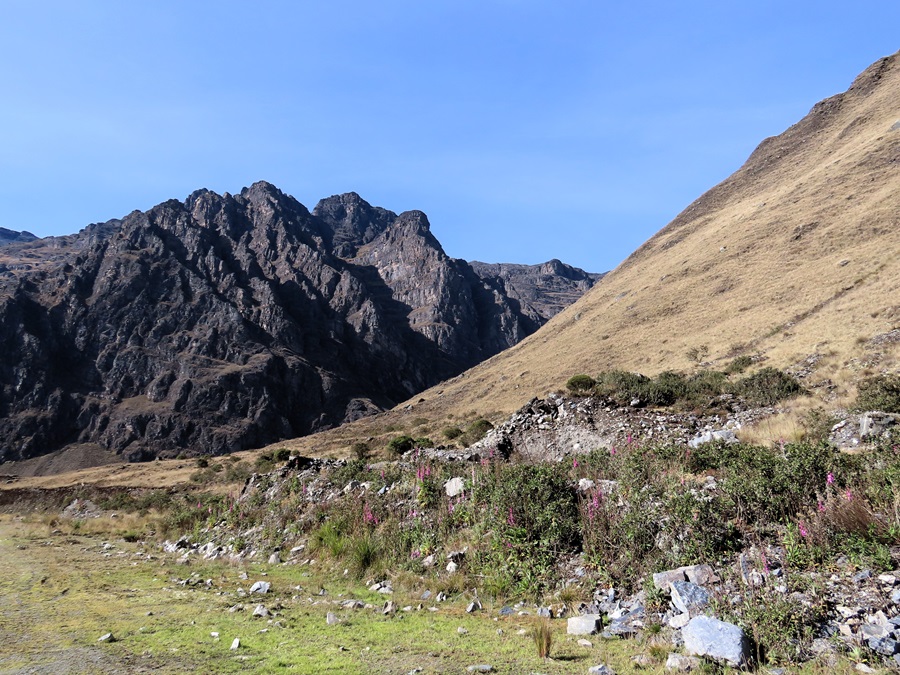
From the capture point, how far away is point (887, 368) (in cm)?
2111

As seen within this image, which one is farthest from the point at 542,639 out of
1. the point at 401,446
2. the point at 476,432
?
the point at 401,446

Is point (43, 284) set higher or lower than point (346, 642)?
higher

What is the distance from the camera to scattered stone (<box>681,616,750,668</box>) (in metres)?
4.77

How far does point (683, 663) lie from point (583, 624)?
1.48m

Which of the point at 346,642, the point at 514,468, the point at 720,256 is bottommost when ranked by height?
the point at 346,642

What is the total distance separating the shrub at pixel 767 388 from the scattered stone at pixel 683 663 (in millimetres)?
17601

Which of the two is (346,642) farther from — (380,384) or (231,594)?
(380,384)

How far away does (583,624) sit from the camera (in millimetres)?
6117

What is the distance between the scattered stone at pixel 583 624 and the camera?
6.03 meters

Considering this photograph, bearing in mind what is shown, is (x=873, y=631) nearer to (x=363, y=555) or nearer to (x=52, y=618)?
(x=363, y=555)

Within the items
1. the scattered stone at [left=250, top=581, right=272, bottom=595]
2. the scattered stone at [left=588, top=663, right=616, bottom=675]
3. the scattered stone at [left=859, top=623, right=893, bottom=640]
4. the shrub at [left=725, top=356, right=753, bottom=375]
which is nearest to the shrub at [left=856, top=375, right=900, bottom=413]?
the scattered stone at [left=859, top=623, right=893, bottom=640]

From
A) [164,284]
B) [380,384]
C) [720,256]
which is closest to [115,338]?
[164,284]

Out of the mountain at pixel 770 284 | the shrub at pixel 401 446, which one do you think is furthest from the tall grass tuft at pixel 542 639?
the shrub at pixel 401 446

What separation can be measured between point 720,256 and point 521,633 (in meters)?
77.1
